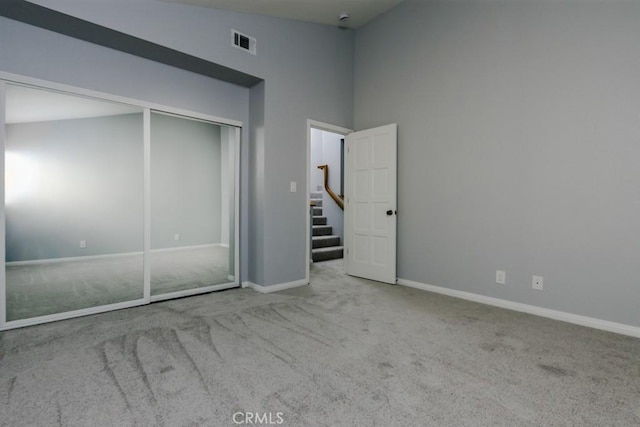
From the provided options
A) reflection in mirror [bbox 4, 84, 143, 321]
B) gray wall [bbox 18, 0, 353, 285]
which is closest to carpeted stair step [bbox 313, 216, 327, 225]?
gray wall [bbox 18, 0, 353, 285]

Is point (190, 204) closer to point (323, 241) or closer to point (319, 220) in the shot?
point (323, 241)

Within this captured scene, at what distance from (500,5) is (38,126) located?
4448 millimetres

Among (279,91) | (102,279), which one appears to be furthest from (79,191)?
(279,91)

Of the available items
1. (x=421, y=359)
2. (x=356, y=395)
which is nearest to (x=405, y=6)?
(x=421, y=359)

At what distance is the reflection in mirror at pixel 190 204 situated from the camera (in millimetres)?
3318

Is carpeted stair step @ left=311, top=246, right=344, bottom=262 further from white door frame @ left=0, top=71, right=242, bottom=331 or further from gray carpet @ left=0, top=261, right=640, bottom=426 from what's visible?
gray carpet @ left=0, top=261, right=640, bottom=426

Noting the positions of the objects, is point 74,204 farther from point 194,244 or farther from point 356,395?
point 356,395

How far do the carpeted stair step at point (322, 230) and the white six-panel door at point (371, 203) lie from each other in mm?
1668

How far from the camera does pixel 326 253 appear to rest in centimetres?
550

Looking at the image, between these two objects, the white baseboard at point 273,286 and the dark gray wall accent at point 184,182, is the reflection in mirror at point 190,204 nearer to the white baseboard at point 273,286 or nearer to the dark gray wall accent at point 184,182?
the dark gray wall accent at point 184,182

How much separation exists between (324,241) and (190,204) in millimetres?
2797

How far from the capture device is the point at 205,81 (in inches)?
134

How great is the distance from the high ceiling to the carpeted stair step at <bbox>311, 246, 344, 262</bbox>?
3.48 meters

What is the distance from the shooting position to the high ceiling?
10.1ft
